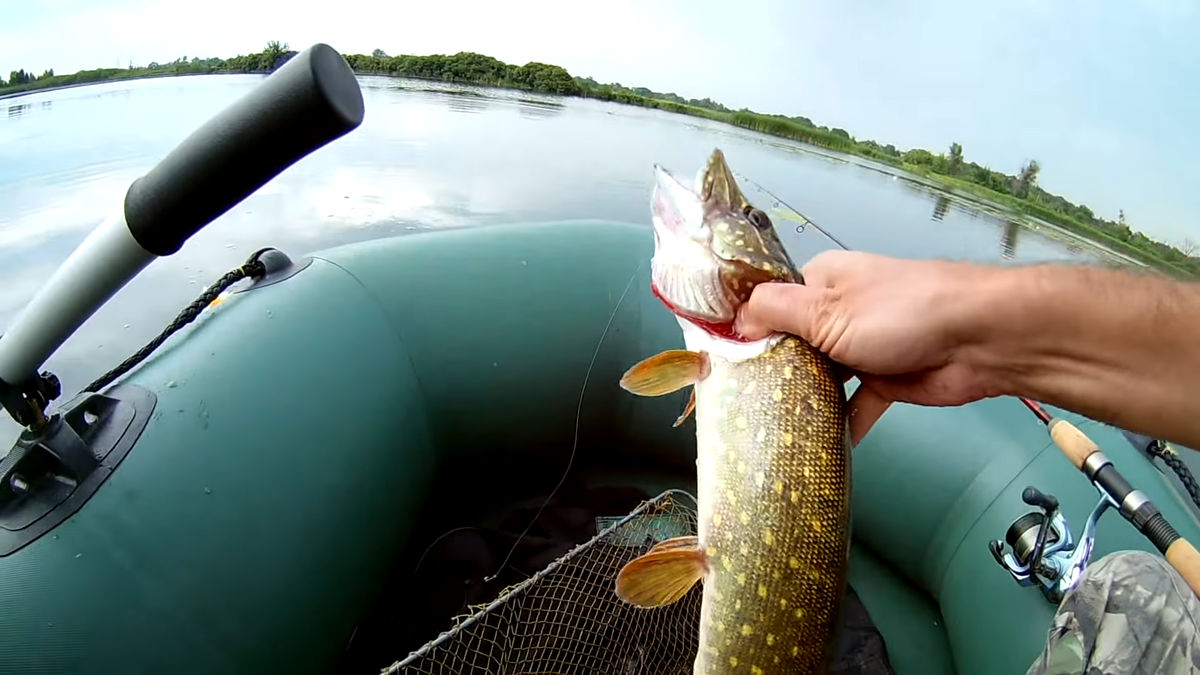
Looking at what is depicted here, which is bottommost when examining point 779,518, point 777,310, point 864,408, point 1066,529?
point 1066,529

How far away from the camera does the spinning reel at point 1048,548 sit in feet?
5.14

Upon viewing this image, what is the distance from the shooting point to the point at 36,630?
115cm

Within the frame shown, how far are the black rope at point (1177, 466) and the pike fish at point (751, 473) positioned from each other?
1333 millimetres

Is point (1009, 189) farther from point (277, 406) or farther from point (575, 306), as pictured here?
point (277, 406)

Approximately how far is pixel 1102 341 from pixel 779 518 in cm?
61

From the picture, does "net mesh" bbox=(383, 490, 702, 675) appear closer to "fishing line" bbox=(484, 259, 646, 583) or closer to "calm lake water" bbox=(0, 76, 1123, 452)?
"fishing line" bbox=(484, 259, 646, 583)

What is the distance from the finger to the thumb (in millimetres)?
264

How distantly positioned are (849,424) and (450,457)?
154 centimetres

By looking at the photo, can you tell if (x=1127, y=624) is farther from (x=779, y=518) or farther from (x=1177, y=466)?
(x=1177, y=466)

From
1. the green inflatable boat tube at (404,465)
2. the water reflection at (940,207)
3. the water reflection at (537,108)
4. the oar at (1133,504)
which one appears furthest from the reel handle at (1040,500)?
the water reflection at (537,108)

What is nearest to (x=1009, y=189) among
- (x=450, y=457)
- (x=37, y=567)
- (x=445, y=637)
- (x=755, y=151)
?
(x=755, y=151)

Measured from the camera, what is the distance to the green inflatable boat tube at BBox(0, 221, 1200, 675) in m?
1.31

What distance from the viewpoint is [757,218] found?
4.59ft

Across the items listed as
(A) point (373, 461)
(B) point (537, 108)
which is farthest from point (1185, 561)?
(B) point (537, 108)
